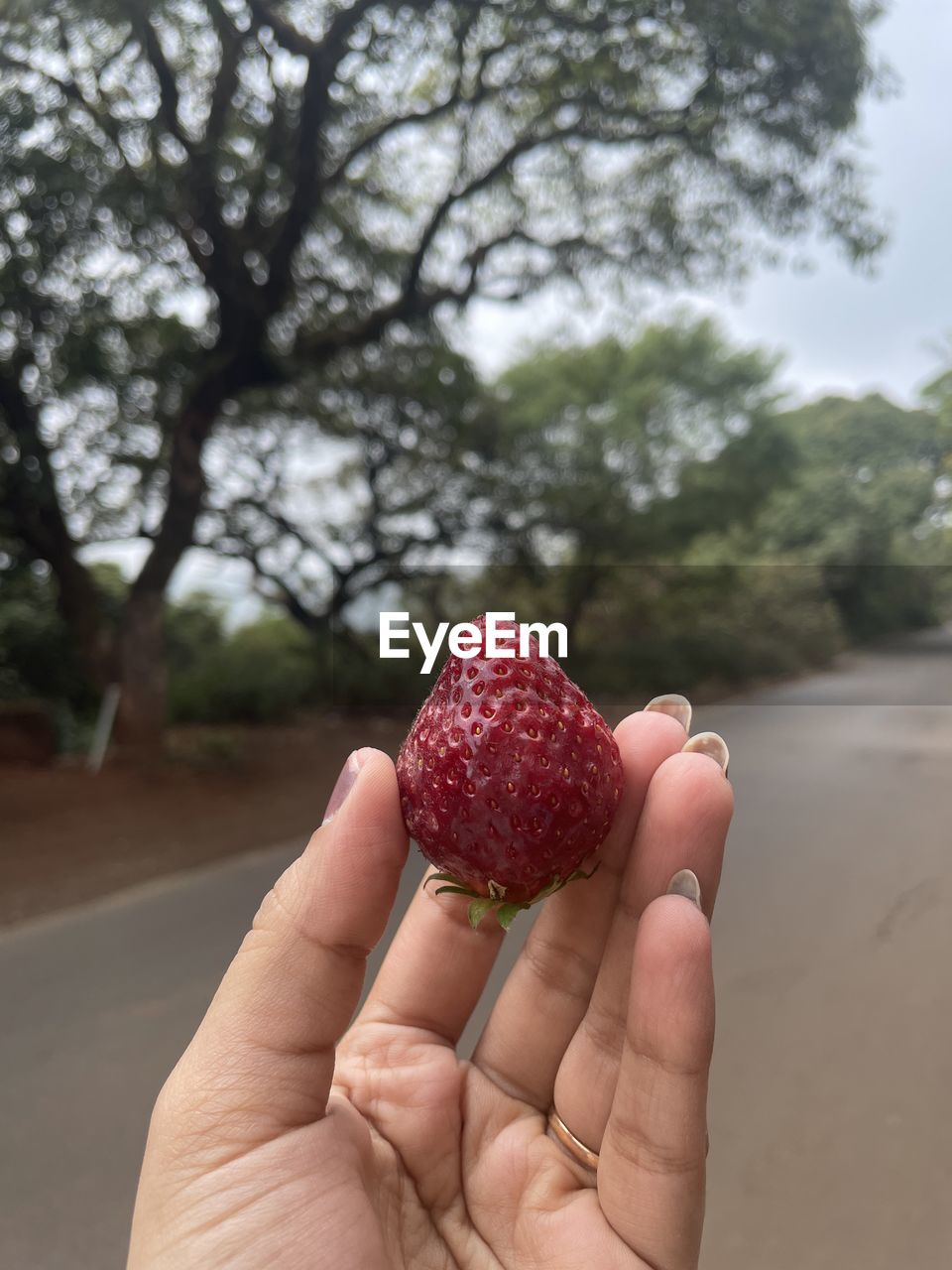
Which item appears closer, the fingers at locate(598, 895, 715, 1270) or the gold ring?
the fingers at locate(598, 895, 715, 1270)

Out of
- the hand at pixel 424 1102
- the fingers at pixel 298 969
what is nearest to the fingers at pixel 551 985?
the hand at pixel 424 1102

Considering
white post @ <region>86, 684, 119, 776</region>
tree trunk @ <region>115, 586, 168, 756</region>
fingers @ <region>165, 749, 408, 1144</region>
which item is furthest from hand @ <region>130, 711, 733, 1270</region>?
tree trunk @ <region>115, 586, 168, 756</region>

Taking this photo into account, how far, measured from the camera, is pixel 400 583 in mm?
5953

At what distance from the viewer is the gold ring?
107 cm

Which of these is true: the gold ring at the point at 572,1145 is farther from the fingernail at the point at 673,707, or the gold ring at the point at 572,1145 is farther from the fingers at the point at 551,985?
the fingernail at the point at 673,707

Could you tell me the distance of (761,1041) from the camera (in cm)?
242

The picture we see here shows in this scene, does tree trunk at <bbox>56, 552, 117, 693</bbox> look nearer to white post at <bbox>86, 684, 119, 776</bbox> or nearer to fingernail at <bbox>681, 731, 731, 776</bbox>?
white post at <bbox>86, 684, 119, 776</bbox>

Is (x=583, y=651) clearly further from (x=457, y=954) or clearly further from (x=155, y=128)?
(x=457, y=954)

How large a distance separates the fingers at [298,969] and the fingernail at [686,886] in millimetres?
311

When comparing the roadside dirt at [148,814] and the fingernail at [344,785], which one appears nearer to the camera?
the fingernail at [344,785]

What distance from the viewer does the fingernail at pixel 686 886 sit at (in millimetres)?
937

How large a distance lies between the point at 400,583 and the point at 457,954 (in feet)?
15.8

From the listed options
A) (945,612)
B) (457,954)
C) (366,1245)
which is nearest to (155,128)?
(457,954)

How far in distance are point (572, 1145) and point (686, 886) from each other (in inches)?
16.3
